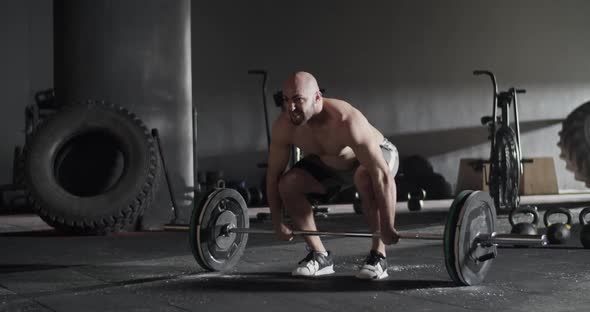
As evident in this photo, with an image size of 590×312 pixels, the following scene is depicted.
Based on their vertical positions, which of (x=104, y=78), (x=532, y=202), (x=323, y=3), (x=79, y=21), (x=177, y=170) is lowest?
(x=532, y=202)

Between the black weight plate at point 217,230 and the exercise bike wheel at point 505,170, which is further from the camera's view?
the exercise bike wheel at point 505,170

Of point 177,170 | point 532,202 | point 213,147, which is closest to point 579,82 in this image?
point 532,202

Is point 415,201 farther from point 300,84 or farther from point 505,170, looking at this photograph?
point 300,84

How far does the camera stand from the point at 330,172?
3.26 m

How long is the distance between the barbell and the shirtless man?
0.48 feet

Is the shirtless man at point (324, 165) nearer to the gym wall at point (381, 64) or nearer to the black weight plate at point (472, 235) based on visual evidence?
the black weight plate at point (472, 235)

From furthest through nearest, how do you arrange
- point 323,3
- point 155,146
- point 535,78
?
point 535,78 → point 323,3 → point 155,146

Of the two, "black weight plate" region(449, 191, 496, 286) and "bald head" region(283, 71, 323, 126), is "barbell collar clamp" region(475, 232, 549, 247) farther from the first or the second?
"bald head" region(283, 71, 323, 126)

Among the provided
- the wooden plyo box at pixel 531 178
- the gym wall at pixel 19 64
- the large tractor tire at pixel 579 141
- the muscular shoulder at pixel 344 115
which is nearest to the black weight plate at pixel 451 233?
the muscular shoulder at pixel 344 115

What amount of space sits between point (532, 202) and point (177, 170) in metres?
3.73

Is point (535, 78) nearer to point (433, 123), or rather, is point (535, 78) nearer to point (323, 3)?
point (433, 123)

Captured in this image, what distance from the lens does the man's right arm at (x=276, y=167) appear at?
123 inches

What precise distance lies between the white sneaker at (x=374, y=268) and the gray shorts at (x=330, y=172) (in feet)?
1.01

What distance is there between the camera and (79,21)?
211 inches
